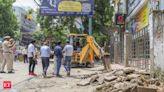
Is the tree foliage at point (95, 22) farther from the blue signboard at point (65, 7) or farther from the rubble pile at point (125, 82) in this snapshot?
the rubble pile at point (125, 82)

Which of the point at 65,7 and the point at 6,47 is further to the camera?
the point at 65,7

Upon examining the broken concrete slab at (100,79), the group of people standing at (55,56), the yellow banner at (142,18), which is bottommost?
the broken concrete slab at (100,79)

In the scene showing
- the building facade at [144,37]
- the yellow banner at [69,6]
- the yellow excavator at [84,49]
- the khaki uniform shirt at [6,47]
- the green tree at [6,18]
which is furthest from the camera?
the green tree at [6,18]

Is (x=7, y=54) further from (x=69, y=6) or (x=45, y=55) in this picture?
(x=69, y=6)

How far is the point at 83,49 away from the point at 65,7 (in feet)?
18.5

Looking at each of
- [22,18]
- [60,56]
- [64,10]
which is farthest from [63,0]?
[22,18]

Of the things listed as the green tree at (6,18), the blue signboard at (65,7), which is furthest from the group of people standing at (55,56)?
the green tree at (6,18)

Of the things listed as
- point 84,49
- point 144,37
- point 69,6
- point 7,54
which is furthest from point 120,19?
point 7,54

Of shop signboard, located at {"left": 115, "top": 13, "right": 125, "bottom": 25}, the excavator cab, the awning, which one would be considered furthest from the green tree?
the excavator cab

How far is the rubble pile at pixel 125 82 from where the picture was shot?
12.8 metres

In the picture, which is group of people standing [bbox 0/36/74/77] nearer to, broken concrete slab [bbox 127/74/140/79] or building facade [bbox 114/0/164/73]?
building facade [bbox 114/0/164/73]

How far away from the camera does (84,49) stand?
30344 mm

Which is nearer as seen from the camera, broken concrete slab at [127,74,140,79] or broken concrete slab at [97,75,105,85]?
broken concrete slab at [127,74,140,79]

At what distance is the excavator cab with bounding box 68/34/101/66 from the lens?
2934cm
